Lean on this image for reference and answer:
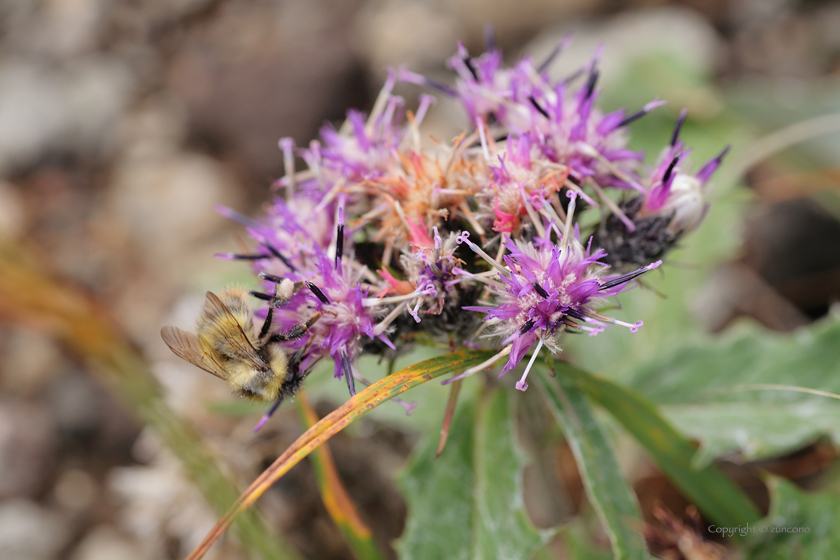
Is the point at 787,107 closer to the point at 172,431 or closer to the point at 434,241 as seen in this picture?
the point at 434,241

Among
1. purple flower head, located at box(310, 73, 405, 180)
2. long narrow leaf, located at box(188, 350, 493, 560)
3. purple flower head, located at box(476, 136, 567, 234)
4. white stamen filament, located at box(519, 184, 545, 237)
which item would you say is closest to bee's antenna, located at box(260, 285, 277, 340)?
long narrow leaf, located at box(188, 350, 493, 560)

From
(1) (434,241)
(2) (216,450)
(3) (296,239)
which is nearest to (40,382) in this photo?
(2) (216,450)

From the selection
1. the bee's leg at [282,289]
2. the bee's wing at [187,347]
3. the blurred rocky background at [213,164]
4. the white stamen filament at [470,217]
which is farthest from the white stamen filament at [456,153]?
the blurred rocky background at [213,164]

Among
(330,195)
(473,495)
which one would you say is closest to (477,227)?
(330,195)

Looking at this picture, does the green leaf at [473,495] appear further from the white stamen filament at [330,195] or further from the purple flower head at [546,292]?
the white stamen filament at [330,195]

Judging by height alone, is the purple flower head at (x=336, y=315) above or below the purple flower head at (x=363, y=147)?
below

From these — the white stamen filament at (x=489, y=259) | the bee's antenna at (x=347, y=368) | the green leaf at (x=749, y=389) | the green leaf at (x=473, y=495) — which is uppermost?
the white stamen filament at (x=489, y=259)
